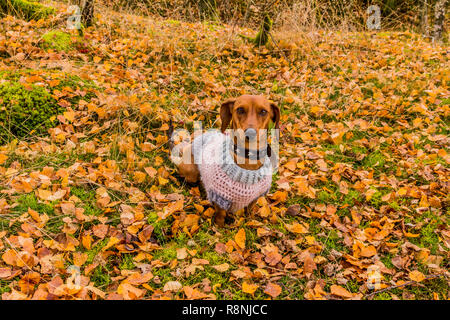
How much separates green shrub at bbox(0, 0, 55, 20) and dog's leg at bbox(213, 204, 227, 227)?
514cm

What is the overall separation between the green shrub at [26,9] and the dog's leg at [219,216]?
5136mm

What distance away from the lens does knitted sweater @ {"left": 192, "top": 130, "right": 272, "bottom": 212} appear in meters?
2.43

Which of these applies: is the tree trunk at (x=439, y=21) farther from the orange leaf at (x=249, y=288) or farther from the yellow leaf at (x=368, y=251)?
the orange leaf at (x=249, y=288)

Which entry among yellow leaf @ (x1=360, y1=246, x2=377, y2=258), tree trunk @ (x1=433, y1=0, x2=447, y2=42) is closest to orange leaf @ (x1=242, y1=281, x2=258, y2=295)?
yellow leaf @ (x1=360, y1=246, x2=377, y2=258)

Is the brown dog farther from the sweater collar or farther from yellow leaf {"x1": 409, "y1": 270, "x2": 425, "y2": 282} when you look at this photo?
yellow leaf {"x1": 409, "y1": 270, "x2": 425, "y2": 282}

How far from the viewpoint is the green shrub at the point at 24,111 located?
127 inches

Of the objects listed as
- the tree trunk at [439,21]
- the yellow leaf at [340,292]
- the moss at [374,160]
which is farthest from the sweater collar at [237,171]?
the tree trunk at [439,21]

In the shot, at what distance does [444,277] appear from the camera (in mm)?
2271

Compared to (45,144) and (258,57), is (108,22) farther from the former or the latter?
(45,144)

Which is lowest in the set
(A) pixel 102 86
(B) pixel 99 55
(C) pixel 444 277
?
(C) pixel 444 277
